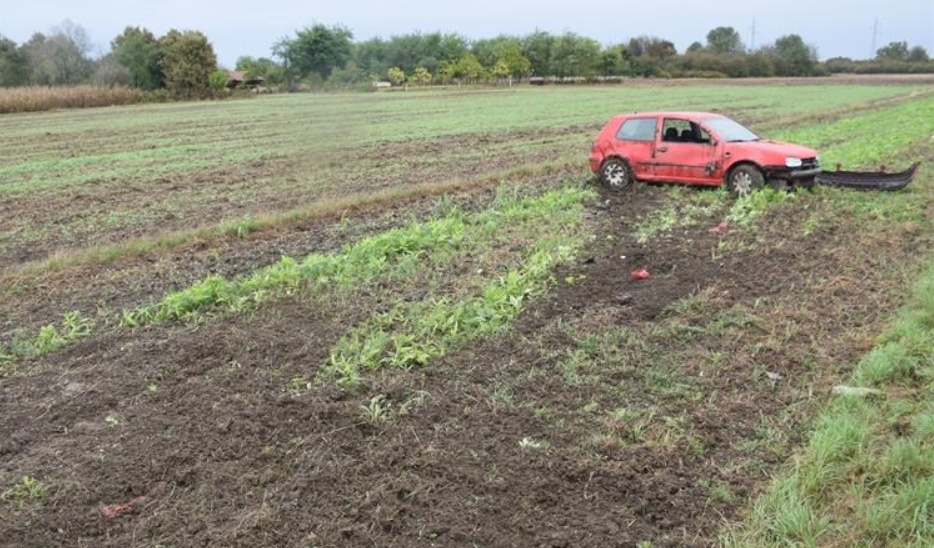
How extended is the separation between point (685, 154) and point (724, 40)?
141 m

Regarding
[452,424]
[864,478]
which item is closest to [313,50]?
[452,424]

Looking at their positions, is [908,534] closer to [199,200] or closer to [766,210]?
[766,210]

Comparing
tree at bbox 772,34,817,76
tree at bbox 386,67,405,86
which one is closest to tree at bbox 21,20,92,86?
tree at bbox 386,67,405,86

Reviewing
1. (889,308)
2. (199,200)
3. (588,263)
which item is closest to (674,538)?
(889,308)

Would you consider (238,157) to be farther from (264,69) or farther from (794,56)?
(794,56)

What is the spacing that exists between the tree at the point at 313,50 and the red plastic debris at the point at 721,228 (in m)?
5.52

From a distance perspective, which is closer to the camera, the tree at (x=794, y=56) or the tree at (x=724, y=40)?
the tree at (x=794, y=56)

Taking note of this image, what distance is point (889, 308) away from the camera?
23.5ft

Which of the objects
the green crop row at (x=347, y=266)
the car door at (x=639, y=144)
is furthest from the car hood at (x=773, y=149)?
the green crop row at (x=347, y=266)

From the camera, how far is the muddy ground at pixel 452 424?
4.06 meters

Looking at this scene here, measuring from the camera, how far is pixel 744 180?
12539 mm

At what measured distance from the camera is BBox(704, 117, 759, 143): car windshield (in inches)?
507

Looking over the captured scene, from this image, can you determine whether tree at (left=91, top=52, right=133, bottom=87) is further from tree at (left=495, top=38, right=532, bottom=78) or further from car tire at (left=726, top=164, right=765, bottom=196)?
tree at (left=495, top=38, right=532, bottom=78)

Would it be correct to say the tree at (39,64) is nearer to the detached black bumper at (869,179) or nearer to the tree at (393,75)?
the tree at (393,75)
